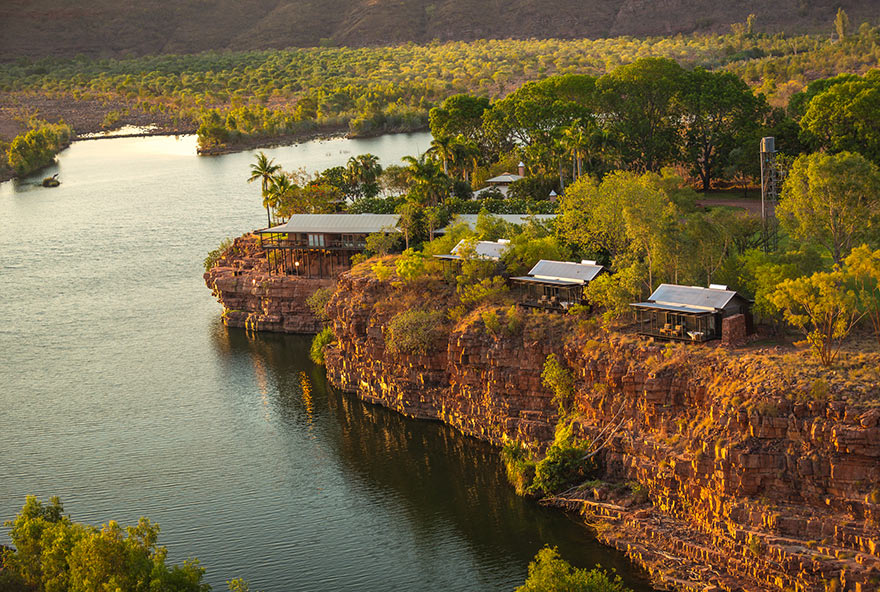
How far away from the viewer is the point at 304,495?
6150 cm

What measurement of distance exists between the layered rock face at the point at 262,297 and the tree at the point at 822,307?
4473 cm

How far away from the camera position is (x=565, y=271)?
68.6 metres

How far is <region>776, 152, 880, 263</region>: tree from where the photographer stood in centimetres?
6525

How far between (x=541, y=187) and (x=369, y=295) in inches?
1349

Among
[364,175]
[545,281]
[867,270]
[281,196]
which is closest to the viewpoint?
[867,270]

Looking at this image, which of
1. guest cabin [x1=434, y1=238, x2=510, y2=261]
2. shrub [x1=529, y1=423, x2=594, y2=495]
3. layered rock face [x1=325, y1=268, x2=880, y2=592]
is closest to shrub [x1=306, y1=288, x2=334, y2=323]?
guest cabin [x1=434, y1=238, x2=510, y2=261]

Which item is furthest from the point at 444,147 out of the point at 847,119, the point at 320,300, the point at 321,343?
the point at 847,119

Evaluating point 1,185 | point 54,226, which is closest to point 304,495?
point 54,226

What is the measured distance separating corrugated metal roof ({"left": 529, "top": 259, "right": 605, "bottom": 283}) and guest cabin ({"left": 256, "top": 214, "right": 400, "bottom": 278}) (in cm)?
2424

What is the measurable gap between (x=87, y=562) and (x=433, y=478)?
22.5 m

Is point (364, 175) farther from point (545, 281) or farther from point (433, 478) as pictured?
point (433, 478)

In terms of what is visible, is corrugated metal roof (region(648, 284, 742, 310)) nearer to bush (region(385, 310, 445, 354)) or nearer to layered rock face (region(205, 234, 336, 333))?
bush (region(385, 310, 445, 354))

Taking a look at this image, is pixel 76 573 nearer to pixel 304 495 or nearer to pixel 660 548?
pixel 304 495

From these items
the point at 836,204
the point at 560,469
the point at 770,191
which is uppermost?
the point at 836,204
